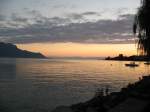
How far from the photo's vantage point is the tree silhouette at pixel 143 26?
725 inches

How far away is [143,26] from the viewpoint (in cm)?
1883

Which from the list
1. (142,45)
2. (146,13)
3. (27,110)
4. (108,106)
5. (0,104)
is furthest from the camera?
(0,104)

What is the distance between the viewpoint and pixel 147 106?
13539mm

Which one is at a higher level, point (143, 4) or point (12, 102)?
point (143, 4)

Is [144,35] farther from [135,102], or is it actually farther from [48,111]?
[48,111]

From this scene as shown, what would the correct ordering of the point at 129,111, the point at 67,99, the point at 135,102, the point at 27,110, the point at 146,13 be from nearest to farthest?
the point at 129,111 < the point at 135,102 < the point at 146,13 < the point at 27,110 < the point at 67,99

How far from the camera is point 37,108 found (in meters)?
26.4

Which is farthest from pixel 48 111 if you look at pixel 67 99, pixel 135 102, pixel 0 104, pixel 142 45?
pixel 135 102

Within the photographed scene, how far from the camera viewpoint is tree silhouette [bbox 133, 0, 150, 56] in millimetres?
18422

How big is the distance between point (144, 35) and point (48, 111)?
1113 centimetres

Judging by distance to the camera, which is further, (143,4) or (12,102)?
(12,102)

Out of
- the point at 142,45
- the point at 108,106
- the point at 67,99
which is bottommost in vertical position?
the point at 67,99

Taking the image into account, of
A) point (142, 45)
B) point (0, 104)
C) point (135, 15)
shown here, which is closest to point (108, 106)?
point (142, 45)

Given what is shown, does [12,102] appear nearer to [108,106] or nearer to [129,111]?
[108,106]
